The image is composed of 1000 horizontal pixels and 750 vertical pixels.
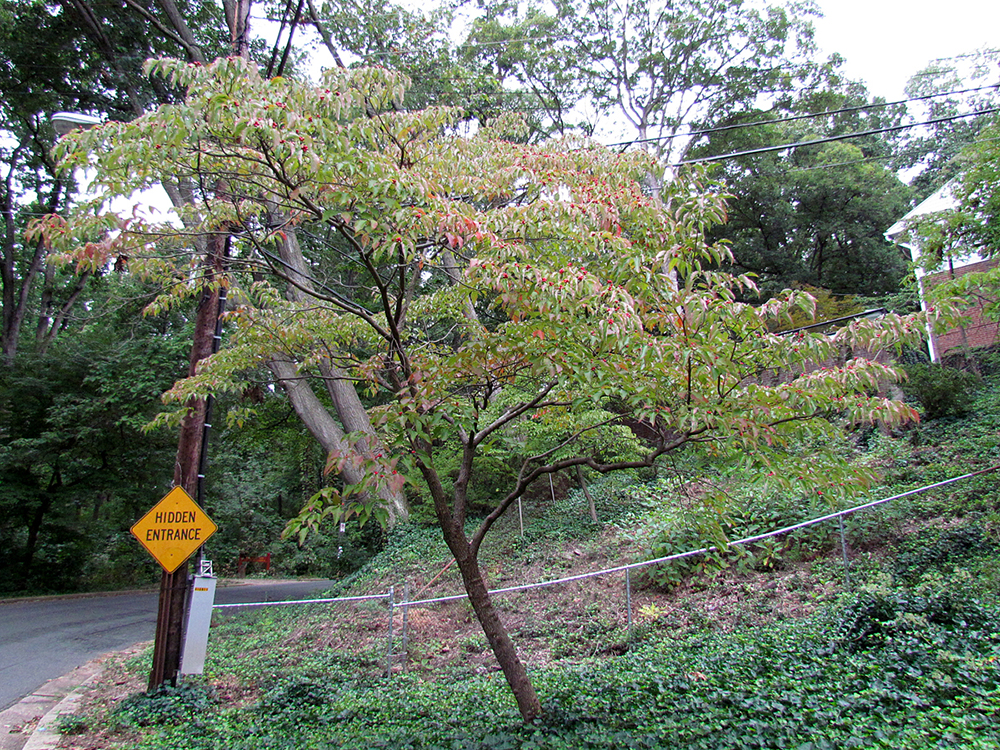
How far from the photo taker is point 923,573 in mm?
6957

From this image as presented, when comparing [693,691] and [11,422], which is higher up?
[11,422]

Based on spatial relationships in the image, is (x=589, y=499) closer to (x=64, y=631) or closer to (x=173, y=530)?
(x=173, y=530)

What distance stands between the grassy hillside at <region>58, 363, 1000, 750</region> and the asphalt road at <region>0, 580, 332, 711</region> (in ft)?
3.35

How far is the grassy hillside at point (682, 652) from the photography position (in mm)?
4637

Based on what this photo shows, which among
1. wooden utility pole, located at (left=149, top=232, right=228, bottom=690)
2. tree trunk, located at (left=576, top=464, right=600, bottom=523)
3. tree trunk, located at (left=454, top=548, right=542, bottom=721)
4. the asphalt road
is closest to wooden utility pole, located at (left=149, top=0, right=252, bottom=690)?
wooden utility pole, located at (left=149, top=232, right=228, bottom=690)

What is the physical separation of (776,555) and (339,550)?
35.5 feet

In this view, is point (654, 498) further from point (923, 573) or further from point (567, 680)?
point (567, 680)

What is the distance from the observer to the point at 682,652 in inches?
265

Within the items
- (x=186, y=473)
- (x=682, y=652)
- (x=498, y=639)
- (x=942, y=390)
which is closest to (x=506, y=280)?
(x=498, y=639)

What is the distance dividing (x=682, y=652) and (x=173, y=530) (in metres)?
5.70

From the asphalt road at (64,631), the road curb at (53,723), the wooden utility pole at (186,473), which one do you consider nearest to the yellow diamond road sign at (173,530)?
the wooden utility pole at (186,473)

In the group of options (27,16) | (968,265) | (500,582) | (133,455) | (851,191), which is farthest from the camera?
(851,191)

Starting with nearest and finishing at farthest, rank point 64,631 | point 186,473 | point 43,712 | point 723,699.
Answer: point 723,699
point 43,712
point 186,473
point 64,631

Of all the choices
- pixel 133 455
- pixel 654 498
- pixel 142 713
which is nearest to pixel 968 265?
pixel 654 498
